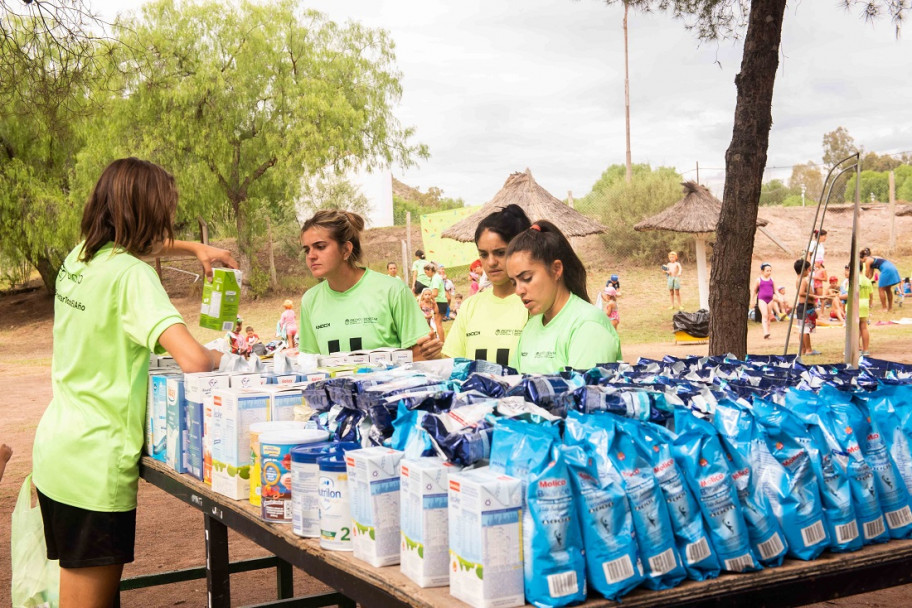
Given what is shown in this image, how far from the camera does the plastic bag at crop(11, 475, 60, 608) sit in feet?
9.91

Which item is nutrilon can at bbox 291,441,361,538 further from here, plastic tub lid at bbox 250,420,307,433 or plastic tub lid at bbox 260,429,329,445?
plastic tub lid at bbox 250,420,307,433

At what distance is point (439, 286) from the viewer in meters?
19.0

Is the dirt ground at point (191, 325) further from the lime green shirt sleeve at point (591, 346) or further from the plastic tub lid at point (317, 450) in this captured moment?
the plastic tub lid at point (317, 450)

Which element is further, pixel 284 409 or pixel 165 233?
pixel 165 233

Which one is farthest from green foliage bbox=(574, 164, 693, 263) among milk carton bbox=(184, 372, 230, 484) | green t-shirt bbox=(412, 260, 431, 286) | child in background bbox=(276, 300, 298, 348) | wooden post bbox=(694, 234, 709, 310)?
milk carton bbox=(184, 372, 230, 484)

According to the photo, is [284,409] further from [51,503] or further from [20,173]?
[20,173]

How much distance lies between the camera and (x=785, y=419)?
1940mm

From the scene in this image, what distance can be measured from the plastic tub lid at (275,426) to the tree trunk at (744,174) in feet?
14.6

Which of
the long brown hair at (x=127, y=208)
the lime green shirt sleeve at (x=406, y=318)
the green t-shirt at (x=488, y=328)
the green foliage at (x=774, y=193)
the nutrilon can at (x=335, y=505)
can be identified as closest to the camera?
the nutrilon can at (x=335, y=505)

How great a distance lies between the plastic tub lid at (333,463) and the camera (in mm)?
1905

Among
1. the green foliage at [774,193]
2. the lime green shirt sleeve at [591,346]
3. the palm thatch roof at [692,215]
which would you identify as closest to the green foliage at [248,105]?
the palm thatch roof at [692,215]

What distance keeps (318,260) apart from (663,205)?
25680 millimetres

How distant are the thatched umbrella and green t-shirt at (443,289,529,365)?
16.7 m

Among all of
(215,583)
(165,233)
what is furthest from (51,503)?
(165,233)
